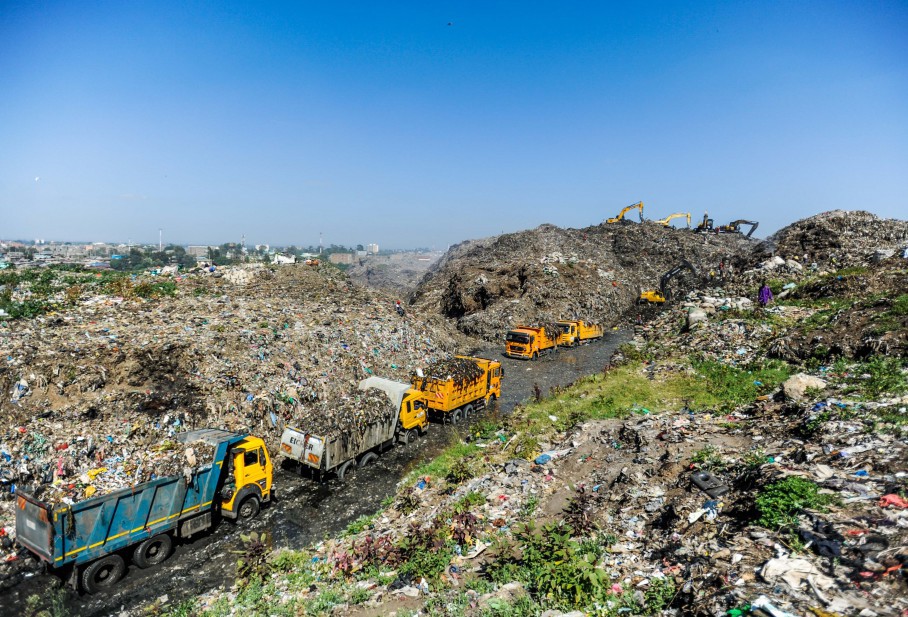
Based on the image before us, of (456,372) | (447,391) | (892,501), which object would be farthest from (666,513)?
(456,372)

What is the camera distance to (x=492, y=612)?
5785mm

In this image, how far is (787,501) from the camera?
6.21 meters

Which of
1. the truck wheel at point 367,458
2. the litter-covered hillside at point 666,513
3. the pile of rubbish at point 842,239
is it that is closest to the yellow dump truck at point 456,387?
the litter-covered hillside at point 666,513

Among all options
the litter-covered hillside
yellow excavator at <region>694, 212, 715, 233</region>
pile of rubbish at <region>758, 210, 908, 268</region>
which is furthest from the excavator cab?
the litter-covered hillside

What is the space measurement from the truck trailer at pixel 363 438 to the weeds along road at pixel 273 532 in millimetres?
423

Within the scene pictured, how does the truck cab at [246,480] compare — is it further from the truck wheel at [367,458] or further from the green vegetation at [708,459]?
the green vegetation at [708,459]

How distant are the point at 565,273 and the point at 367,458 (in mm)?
28009

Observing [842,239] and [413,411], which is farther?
[842,239]

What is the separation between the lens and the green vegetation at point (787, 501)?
19.6 feet

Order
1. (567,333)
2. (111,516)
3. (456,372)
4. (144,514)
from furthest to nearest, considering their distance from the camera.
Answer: (567,333)
(456,372)
(144,514)
(111,516)

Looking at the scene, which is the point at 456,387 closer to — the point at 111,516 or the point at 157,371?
the point at 157,371

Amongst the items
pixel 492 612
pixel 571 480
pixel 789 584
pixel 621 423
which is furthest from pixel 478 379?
pixel 789 584

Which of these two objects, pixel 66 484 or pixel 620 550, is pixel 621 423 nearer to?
pixel 620 550

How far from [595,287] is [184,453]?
109ft
